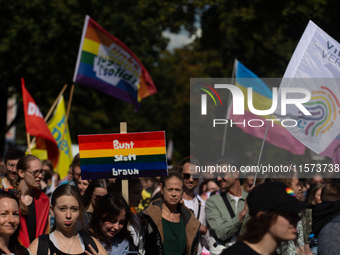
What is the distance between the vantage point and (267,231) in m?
2.76

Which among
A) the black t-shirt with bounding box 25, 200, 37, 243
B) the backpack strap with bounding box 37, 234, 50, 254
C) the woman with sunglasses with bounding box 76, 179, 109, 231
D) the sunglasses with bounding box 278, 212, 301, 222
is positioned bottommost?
the backpack strap with bounding box 37, 234, 50, 254

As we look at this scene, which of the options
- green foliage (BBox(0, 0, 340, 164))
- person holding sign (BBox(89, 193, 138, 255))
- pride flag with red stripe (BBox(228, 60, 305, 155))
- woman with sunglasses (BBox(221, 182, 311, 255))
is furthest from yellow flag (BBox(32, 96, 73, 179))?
green foliage (BBox(0, 0, 340, 164))

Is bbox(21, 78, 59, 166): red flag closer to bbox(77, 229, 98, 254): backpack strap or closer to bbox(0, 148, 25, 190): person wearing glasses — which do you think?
bbox(0, 148, 25, 190): person wearing glasses

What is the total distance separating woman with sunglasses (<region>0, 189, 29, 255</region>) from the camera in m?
3.26

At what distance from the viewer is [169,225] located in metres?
4.66

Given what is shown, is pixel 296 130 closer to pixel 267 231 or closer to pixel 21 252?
pixel 267 231

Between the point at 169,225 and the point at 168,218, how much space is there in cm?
9

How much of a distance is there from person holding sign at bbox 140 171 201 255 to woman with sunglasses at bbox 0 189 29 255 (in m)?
1.50

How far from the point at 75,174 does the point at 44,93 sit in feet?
51.8

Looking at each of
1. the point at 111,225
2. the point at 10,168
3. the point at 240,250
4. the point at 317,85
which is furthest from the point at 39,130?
the point at 240,250

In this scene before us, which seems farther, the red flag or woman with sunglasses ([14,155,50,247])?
the red flag

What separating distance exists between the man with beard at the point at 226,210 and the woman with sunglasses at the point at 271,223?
76.8 inches

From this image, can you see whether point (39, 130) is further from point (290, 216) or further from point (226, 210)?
point (290, 216)

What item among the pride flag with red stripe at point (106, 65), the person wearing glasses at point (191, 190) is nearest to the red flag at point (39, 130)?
the pride flag with red stripe at point (106, 65)
